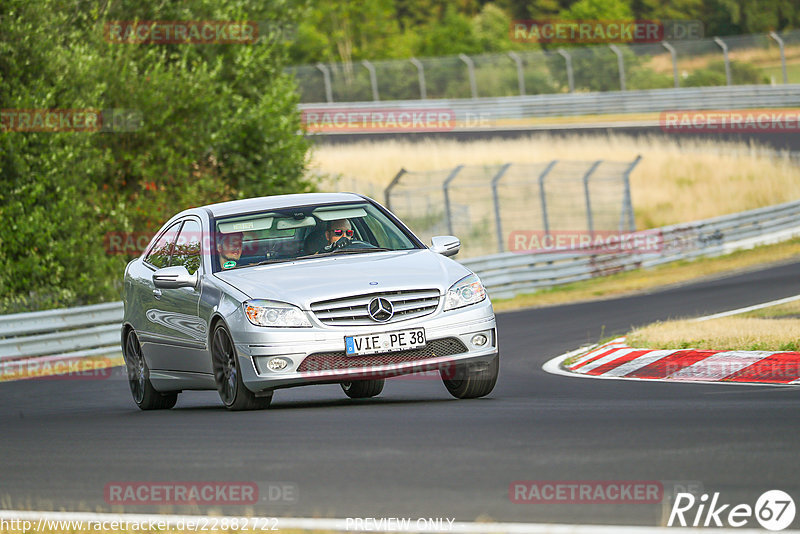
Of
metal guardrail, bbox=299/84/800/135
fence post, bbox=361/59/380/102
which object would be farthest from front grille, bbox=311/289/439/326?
fence post, bbox=361/59/380/102

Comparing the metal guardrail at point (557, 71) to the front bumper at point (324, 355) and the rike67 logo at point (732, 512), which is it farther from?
the rike67 logo at point (732, 512)

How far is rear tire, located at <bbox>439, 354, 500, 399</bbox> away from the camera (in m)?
9.52

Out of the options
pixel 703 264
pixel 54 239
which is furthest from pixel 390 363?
pixel 703 264

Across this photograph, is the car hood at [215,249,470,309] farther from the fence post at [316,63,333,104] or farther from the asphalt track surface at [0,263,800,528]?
the fence post at [316,63,333,104]

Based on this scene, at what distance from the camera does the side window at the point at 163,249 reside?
36.2ft

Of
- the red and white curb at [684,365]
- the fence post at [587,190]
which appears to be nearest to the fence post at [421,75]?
the fence post at [587,190]

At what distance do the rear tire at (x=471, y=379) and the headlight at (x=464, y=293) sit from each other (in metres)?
0.44

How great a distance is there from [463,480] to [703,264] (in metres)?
22.5

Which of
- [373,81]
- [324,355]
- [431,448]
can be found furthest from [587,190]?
[373,81]

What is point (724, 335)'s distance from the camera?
13.0 m

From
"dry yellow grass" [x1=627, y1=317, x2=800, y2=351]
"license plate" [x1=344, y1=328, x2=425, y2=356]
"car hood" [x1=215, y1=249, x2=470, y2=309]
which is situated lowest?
"dry yellow grass" [x1=627, y1=317, x2=800, y2=351]

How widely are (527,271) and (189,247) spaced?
51.5 feet

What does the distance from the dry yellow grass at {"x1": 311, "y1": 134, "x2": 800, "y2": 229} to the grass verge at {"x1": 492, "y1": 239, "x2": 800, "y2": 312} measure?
8033 millimetres

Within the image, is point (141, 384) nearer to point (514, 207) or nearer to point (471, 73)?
point (514, 207)
